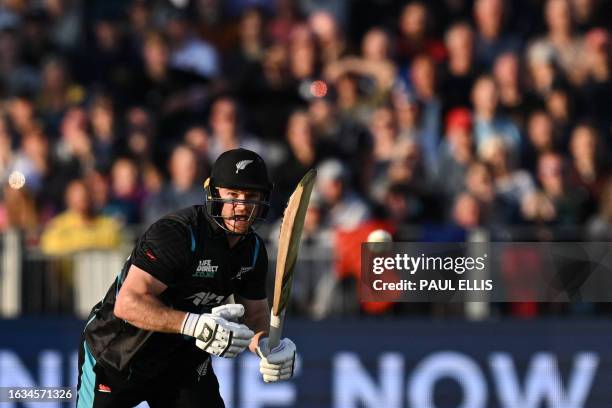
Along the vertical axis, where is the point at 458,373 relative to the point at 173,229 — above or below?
below

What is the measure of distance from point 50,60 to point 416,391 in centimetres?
523

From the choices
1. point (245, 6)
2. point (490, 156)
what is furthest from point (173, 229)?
point (245, 6)

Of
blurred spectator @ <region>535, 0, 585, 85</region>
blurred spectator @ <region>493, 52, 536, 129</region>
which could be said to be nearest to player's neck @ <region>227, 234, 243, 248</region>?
blurred spectator @ <region>493, 52, 536, 129</region>

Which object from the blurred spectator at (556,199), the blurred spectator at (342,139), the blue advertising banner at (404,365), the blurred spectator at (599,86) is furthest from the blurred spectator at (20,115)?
the blurred spectator at (599,86)

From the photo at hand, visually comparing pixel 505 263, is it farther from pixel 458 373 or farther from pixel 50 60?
pixel 50 60

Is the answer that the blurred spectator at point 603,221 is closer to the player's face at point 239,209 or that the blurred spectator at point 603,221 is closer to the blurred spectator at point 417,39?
the blurred spectator at point 417,39

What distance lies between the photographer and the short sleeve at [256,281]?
23.6 ft

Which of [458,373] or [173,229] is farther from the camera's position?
[458,373]

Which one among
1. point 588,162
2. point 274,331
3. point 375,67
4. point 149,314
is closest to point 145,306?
point 149,314

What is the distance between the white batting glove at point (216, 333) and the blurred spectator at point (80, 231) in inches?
190

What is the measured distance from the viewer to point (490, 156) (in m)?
11.5

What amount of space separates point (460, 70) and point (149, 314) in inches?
252

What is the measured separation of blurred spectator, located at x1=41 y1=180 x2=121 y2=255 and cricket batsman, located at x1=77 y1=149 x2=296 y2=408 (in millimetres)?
4029

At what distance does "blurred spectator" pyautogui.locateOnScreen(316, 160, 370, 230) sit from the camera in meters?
11.2
